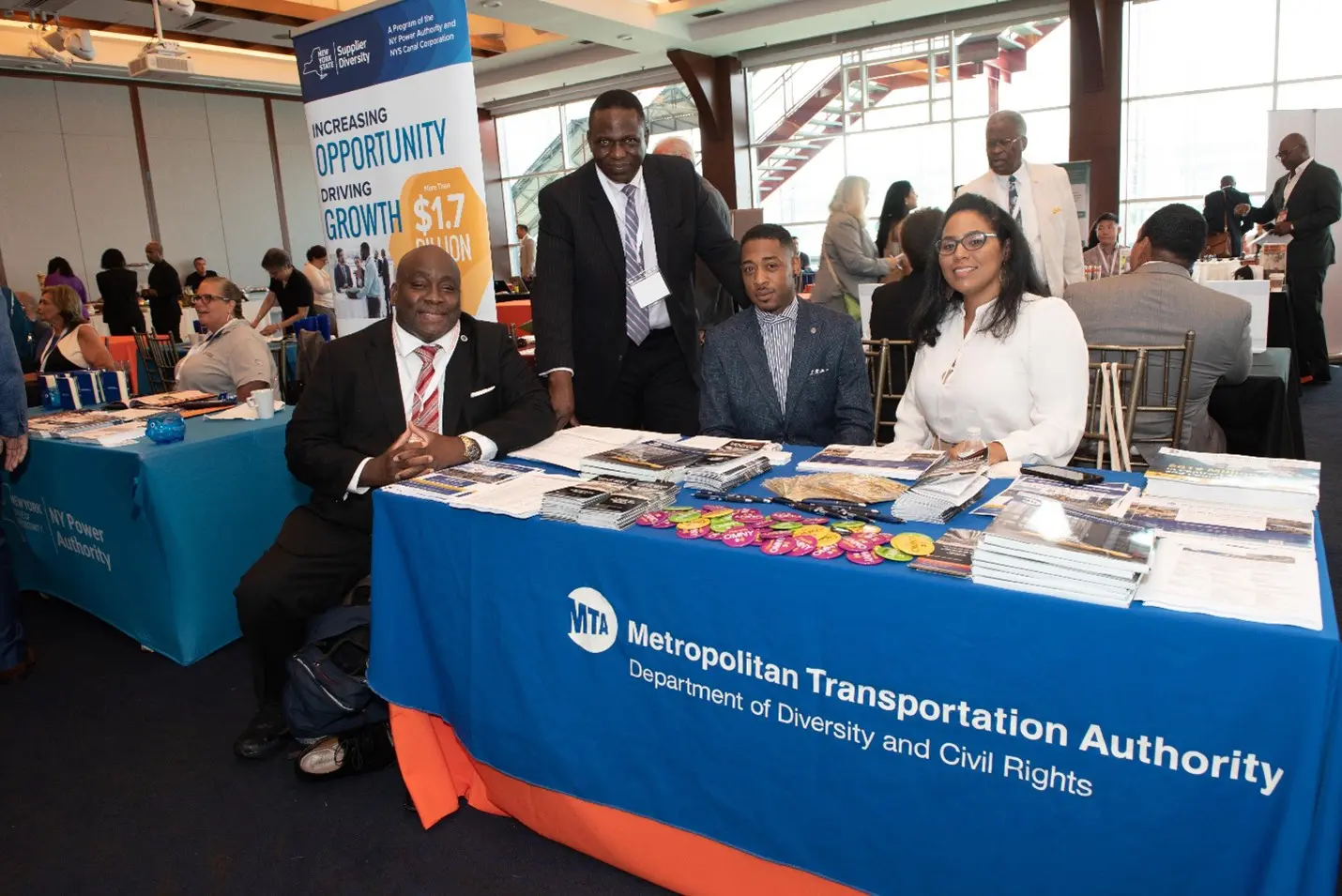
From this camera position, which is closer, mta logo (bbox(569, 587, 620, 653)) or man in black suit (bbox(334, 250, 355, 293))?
mta logo (bbox(569, 587, 620, 653))

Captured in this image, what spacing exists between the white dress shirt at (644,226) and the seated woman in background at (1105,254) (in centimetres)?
419

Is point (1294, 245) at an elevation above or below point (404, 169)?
below

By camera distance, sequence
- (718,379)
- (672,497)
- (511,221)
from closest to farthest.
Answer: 1. (672,497)
2. (718,379)
3. (511,221)

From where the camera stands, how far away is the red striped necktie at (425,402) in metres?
2.56

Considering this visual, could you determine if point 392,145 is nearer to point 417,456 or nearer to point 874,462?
point 417,456

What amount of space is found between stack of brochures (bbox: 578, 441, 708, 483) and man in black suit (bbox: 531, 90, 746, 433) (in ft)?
2.48

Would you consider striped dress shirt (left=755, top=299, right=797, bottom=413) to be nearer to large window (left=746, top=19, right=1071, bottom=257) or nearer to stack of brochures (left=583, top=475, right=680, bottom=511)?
stack of brochures (left=583, top=475, right=680, bottom=511)

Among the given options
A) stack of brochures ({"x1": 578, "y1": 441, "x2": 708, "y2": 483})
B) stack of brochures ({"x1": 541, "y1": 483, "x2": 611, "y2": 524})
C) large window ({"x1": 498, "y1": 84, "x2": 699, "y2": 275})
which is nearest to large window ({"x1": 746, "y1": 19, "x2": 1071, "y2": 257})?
large window ({"x1": 498, "y1": 84, "x2": 699, "y2": 275})

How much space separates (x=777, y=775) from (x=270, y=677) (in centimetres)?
166

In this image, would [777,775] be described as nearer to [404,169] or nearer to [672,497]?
[672,497]

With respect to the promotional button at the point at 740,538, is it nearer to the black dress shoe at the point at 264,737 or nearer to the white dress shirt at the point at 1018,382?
the white dress shirt at the point at 1018,382

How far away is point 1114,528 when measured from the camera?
1331 mm

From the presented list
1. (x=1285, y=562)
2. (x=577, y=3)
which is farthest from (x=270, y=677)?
(x=577, y=3)

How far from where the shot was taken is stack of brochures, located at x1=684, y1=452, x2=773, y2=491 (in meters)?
1.83
